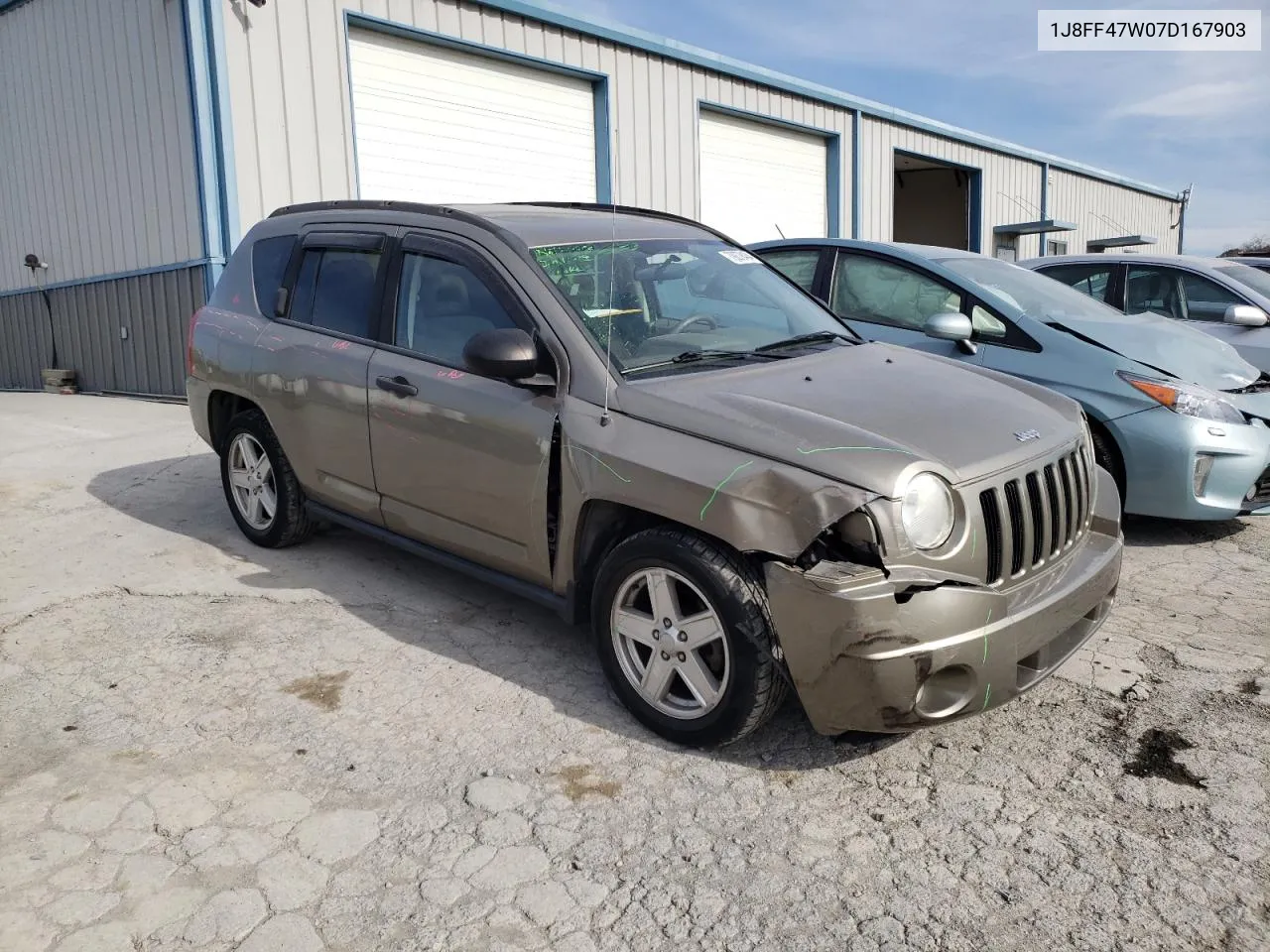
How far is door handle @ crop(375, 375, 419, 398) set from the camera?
13.4 feet

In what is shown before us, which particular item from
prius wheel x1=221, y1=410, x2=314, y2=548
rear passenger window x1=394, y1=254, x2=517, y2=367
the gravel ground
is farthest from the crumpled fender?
prius wheel x1=221, y1=410, x2=314, y2=548

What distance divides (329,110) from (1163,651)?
30.8 feet

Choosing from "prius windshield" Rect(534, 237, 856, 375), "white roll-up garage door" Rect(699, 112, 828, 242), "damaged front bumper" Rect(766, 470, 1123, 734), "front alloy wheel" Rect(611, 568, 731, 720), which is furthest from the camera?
"white roll-up garage door" Rect(699, 112, 828, 242)

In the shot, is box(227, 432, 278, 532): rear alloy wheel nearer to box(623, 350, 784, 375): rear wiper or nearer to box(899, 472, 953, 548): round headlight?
box(623, 350, 784, 375): rear wiper

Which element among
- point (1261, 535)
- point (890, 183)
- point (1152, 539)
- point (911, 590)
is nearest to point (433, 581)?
point (911, 590)

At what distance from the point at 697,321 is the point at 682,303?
0.38ft

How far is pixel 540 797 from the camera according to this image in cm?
299

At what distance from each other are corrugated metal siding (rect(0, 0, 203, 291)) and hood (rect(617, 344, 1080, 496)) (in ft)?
27.6

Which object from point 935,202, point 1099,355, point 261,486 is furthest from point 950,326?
point 935,202

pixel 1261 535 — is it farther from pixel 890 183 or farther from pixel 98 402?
pixel 890 183

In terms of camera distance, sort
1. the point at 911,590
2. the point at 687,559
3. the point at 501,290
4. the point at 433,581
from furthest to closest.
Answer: the point at 433,581, the point at 501,290, the point at 687,559, the point at 911,590

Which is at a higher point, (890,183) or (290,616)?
(890,183)

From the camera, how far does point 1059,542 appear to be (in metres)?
3.32

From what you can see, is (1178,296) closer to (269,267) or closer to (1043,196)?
(269,267)
